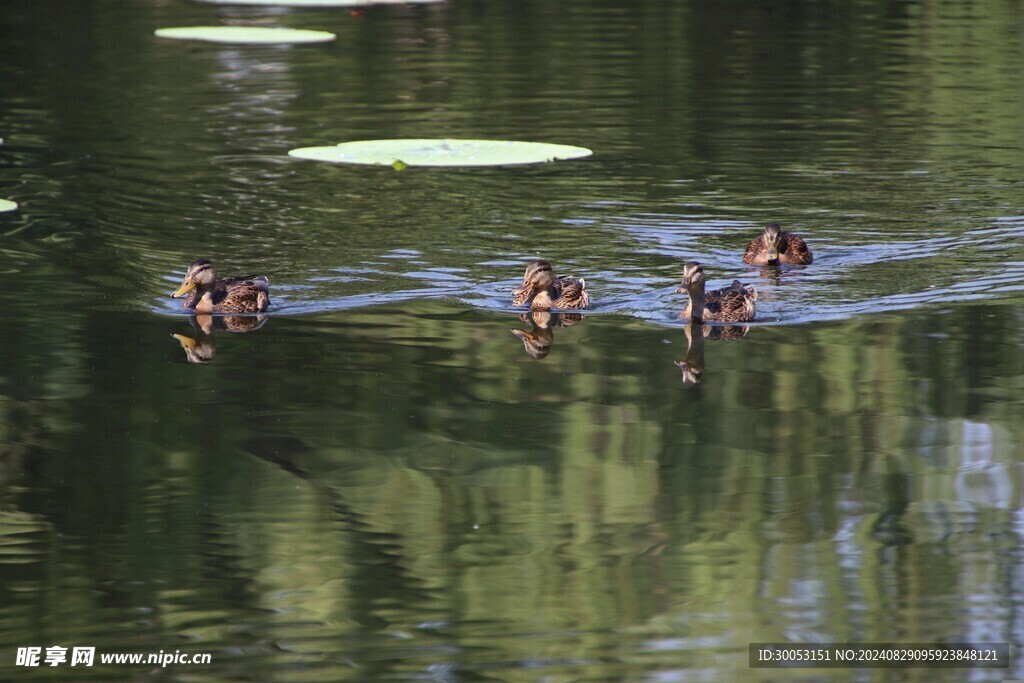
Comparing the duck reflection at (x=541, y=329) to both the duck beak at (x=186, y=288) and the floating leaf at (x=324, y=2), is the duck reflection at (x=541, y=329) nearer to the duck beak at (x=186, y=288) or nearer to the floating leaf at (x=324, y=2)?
the duck beak at (x=186, y=288)

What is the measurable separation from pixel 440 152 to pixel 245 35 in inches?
461

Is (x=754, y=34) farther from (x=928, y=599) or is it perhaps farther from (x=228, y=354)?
(x=928, y=599)

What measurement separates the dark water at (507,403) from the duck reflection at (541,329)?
0.16 ft

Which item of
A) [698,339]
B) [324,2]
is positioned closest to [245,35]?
[324,2]

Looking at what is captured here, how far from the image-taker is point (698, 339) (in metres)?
9.94

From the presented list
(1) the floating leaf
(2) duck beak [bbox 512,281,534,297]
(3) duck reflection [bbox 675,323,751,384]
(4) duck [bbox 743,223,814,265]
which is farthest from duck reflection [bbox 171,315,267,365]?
(1) the floating leaf

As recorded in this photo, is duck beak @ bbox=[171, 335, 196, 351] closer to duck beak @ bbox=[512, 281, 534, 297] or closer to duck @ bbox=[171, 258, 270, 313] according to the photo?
duck @ bbox=[171, 258, 270, 313]

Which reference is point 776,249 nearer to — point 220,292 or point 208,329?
point 220,292

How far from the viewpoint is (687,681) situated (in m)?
5.51

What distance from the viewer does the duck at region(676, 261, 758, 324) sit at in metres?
10.1

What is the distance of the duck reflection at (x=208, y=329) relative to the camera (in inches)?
379

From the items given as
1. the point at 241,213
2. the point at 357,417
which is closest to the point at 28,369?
the point at 357,417

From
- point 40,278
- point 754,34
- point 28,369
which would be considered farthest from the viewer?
point 754,34

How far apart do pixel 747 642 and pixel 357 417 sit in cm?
309
